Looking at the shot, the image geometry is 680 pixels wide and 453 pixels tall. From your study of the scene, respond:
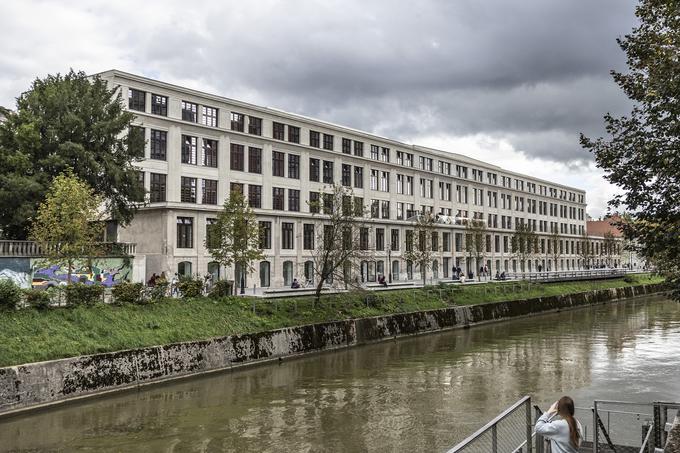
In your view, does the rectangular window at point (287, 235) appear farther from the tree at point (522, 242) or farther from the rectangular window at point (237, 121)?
the tree at point (522, 242)

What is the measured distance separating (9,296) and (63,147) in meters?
19.4

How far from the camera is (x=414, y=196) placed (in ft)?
285

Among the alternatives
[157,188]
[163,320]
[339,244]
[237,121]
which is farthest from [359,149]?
[163,320]

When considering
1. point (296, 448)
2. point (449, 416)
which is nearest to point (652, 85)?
point (449, 416)

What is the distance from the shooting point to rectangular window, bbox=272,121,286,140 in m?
65.3

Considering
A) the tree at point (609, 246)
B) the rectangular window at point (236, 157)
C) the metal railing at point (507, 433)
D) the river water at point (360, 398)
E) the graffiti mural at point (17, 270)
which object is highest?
the rectangular window at point (236, 157)

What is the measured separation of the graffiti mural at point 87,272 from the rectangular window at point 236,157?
1766 centimetres

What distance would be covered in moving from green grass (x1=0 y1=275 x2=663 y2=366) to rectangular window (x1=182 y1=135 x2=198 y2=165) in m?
21.5

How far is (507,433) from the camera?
433 inches

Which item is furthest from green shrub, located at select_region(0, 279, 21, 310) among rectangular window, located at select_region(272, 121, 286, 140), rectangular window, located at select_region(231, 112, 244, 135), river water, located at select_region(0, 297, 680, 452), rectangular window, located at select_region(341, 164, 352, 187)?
rectangular window, located at select_region(341, 164, 352, 187)

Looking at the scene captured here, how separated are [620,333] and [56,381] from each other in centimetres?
3906

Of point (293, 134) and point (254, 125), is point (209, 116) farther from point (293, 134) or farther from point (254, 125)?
point (293, 134)

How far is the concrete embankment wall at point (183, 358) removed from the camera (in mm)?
23219

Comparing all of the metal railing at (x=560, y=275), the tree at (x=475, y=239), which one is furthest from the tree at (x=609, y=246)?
the tree at (x=475, y=239)
